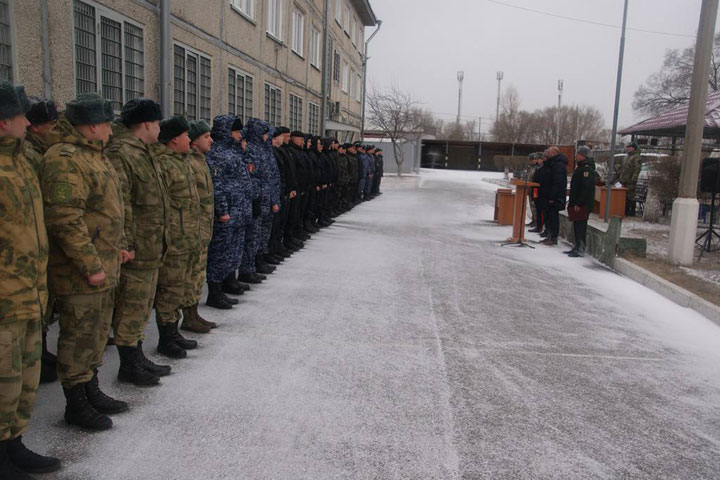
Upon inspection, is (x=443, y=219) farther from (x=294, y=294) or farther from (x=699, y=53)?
(x=294, y=294)

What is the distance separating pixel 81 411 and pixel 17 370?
813 millimetres

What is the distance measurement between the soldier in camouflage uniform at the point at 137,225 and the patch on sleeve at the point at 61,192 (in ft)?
2.58

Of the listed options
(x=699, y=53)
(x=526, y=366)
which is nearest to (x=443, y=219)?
(x=699, y=53)

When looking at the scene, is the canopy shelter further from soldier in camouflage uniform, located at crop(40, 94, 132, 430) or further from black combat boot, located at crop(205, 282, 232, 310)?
soldier in camouflage uniform, located at crop(40, 94, 132, 430)

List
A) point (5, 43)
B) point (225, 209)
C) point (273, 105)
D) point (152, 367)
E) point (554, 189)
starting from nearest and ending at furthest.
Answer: point (152, 367)
point (225, 209)
point (5, 43)
point (554, 189)
point (273, 105)

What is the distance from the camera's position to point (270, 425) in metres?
3.71

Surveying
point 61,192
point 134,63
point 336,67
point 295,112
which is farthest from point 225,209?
point 336,67

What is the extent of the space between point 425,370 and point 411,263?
4690 millimetres

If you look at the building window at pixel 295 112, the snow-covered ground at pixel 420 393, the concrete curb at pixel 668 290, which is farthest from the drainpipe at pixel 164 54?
the building window at pixel 295 112

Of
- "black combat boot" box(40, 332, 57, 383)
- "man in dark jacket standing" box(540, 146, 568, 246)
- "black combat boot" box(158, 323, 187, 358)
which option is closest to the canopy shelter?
"man in dark jacket standing" box(540, 146, 568, 246)

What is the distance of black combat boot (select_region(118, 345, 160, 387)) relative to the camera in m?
4.23

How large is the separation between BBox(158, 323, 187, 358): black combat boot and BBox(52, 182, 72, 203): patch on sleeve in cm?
185

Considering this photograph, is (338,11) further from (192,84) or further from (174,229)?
(174,229)

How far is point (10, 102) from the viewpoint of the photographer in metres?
2.81
